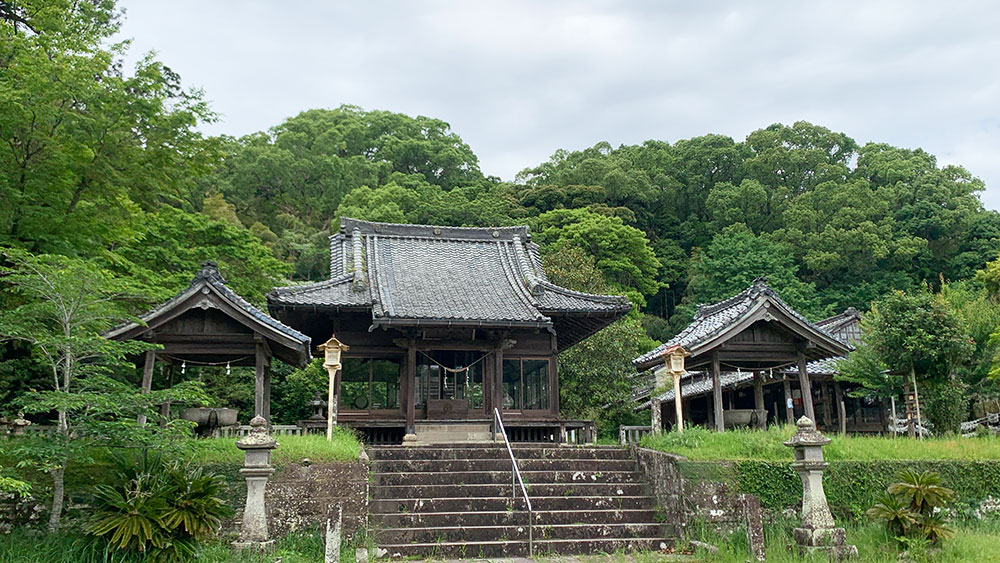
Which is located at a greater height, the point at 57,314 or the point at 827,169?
the point at 827,169

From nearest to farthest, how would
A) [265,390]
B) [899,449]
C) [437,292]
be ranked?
1. [899,449]
2. [265,390]
3. [437,292]

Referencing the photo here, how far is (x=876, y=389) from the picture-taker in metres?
20.8

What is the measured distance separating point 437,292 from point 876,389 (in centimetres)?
1313

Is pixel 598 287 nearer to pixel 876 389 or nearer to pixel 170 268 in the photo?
pixel 876 389

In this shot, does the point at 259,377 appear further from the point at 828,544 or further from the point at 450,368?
the point at 828,544

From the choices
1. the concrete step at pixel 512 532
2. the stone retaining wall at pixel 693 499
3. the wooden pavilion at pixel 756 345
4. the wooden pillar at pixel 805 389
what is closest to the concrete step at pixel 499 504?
the stone retaining wall at pixel 693 499

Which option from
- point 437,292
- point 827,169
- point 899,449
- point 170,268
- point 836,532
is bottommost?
point 836,532

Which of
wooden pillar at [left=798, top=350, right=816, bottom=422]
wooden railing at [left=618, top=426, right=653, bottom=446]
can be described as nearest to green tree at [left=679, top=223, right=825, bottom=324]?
wooden pillar at [left=798, top=350, right=816, bottom=422]

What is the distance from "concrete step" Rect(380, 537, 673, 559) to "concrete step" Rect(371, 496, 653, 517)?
1076mm

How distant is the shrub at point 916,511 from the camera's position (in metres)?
10.1

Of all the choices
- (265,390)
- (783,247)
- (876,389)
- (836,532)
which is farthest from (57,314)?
(783,247)

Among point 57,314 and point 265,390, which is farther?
point 265,390

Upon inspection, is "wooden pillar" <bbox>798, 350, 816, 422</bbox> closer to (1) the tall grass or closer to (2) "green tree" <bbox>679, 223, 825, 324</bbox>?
(1) the tall grass

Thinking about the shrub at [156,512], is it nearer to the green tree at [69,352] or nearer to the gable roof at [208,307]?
the green tree at [69,352]
